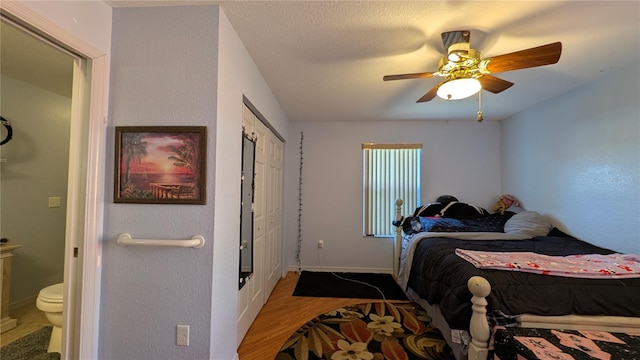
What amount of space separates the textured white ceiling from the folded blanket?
152 cm

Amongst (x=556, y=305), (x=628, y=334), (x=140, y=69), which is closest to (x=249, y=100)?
(x=140, y=69)

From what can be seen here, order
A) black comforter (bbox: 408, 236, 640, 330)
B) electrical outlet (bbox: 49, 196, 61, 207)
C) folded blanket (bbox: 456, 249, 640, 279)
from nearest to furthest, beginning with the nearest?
1. black comforter (bbox: 408, 236, 640, 330)
2. folded blanket (bbox: 456, 249, 640, 279)
3. electrical outlet (bbox: 49, 196, 61, 207)

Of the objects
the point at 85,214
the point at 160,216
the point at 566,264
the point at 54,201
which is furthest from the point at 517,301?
the point at 54,201

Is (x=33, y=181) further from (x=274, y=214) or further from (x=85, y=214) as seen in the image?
(x=274, y=214)

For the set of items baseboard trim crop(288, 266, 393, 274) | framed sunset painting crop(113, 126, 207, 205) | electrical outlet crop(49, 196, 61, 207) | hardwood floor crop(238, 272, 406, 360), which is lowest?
hardwood floor crop(238, 272, 406, 360)

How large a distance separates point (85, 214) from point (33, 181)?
6.50 ft

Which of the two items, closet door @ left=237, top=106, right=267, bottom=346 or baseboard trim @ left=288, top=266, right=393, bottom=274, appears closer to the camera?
closet door @ left=237, top=106, right=267, bottom=346

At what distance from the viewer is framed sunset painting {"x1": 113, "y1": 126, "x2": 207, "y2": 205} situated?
4.66 feet

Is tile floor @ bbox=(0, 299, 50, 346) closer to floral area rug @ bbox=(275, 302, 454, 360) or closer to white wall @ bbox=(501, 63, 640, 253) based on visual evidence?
floral area rug @ bbox=(275, 302, 454, 360)

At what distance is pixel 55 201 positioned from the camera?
265 centimetres

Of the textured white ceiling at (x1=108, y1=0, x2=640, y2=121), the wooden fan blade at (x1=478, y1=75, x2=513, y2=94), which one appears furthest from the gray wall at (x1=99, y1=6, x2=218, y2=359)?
the wooden fan blade at (x1=478, y1=75, x2=513, y2=94)

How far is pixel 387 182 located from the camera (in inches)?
150

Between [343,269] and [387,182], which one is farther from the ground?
[387,182]

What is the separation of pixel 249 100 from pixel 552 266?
2412mm
